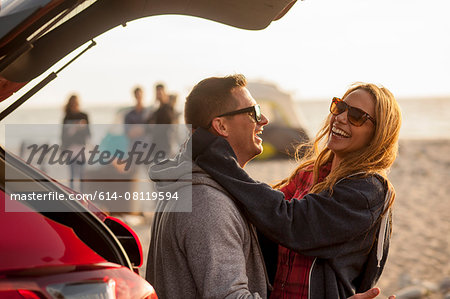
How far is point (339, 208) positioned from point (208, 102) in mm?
746

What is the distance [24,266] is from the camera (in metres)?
1.39

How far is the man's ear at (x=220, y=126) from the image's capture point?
2484 mm

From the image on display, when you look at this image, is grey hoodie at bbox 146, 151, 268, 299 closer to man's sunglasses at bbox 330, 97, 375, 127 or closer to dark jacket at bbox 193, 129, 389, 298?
dark jacket at bbox 193, 129, 389, 298

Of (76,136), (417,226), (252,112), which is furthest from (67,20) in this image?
(417,226)

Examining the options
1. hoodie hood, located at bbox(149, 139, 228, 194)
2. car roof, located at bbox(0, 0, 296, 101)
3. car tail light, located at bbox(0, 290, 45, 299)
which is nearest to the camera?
car tail light, located at bbox(0, 290, 45, 299)

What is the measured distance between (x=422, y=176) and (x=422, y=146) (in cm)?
884

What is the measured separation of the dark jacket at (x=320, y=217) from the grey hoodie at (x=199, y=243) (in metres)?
0.08

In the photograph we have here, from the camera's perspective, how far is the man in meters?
2.09

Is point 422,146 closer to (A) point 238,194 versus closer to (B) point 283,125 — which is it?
(B) point 283,125

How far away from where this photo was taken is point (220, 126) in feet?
8.19

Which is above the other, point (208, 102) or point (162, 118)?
point (208, 102)

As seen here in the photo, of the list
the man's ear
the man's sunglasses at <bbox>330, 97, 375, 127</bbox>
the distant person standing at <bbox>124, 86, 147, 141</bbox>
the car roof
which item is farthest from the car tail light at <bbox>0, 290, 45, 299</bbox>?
the distant person standing at <bbox>124, 86, 147, 141</bbox>

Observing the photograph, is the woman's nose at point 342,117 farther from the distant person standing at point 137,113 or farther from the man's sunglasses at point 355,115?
the distant person standing at point 137,113

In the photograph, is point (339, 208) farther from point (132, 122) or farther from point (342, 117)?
point (132, 122)
